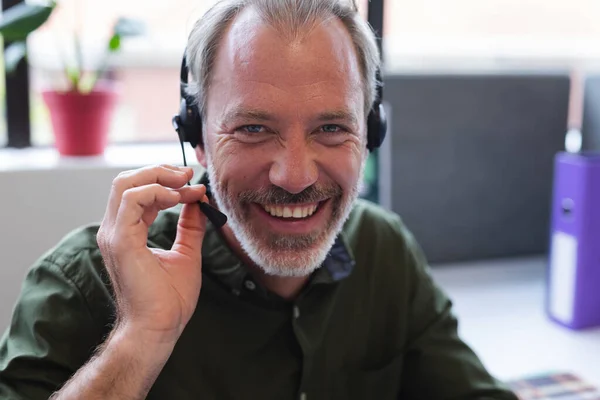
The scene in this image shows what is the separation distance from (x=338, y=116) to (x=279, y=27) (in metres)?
0.15

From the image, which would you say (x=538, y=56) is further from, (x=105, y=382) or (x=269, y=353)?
(x=105, y=382)

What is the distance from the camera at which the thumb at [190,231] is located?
90 cm

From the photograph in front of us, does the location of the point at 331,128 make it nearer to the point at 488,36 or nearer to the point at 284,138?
the point at 284,138

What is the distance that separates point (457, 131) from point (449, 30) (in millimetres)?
925

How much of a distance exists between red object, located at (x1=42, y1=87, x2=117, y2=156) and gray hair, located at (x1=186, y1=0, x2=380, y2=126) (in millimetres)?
526

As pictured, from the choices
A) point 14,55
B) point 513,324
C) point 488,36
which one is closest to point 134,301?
point 14,55

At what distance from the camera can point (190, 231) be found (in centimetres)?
91

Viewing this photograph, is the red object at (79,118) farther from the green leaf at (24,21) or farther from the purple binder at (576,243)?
the purple binder at (576,243)

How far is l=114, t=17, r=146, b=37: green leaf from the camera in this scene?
1400 millimetres

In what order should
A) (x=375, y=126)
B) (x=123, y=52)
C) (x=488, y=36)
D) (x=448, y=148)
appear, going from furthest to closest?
1. (x=488, y=36)
2. (x=448, y=148)
3. (x=123, y=52)
4. (x=375, y=126)

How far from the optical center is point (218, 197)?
931mm

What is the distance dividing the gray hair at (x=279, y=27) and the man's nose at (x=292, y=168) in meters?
0.16

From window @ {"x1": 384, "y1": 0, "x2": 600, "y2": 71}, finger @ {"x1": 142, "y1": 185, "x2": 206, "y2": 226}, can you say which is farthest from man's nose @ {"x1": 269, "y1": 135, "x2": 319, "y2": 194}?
window @ {"x1": 384, "y1": 0, "x2": 600, "y2": 71}

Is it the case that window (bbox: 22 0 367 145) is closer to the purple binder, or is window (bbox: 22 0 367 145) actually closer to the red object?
the red object
